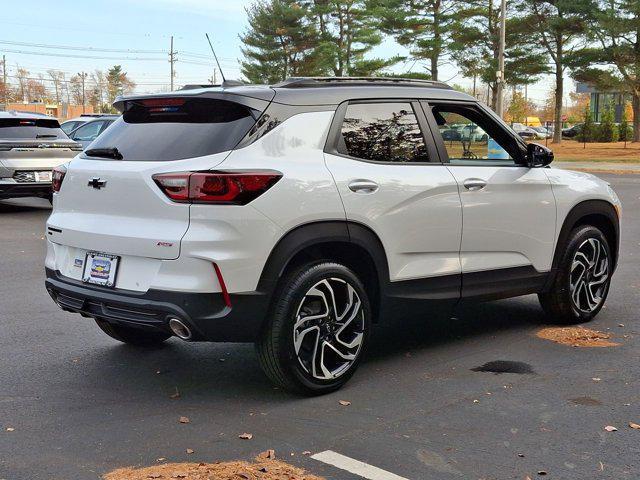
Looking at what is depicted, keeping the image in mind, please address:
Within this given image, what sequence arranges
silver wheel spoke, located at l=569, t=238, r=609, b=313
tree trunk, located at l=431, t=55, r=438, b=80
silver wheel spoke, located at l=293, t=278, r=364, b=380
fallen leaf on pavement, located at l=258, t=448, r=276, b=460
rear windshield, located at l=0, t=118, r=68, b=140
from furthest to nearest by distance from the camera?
tree trunk, located at l=431, t=55, r=438, b=80 → rear windshield, located at l=0, t=118, r=68, b=140 → silver wheel spoke, located at l=569, t=238, r=609, b=313 → silver wheel spoke, located at l=293, t=278, r=364, b=380 → fallen leaf on pavement, located at l=258, t=448, r=276, b=460

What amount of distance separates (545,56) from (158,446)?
53621mm

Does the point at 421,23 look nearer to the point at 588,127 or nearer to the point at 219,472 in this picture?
the point at 588,127

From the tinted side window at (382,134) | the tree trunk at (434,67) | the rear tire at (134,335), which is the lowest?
the rear tire at (134,335)

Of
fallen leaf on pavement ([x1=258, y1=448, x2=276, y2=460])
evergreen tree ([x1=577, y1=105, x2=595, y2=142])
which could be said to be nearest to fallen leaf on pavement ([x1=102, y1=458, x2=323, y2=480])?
fallen leaf on pavement ([x1=258, y1=448, x2=276, y2=460])

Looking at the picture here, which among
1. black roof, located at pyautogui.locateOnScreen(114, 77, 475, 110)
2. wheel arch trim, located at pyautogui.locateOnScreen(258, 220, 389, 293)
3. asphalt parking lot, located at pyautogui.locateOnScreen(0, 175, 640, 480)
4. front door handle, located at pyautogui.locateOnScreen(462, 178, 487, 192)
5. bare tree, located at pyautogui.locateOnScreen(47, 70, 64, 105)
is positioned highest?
bare tree, located at pyautogui.locateOnScreen(47, 70, 64, 105)

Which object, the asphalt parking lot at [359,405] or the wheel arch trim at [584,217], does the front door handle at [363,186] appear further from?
the wheel arch trim at [584,217]

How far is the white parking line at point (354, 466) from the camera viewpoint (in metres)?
3.70

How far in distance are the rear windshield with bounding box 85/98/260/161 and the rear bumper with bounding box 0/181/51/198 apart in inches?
388

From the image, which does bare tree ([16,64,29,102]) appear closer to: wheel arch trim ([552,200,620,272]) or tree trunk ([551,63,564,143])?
tree trunk ([551,63,564,143])

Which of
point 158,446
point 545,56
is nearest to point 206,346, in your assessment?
point 158,446

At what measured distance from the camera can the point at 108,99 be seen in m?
150

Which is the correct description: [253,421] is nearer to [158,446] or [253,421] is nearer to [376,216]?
[158,446]

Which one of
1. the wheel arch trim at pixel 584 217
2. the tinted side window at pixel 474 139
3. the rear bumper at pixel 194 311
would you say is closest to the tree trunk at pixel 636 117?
the wheel arch trim at pixel 584 217

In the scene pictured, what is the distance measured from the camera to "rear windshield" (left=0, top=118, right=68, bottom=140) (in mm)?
14531
